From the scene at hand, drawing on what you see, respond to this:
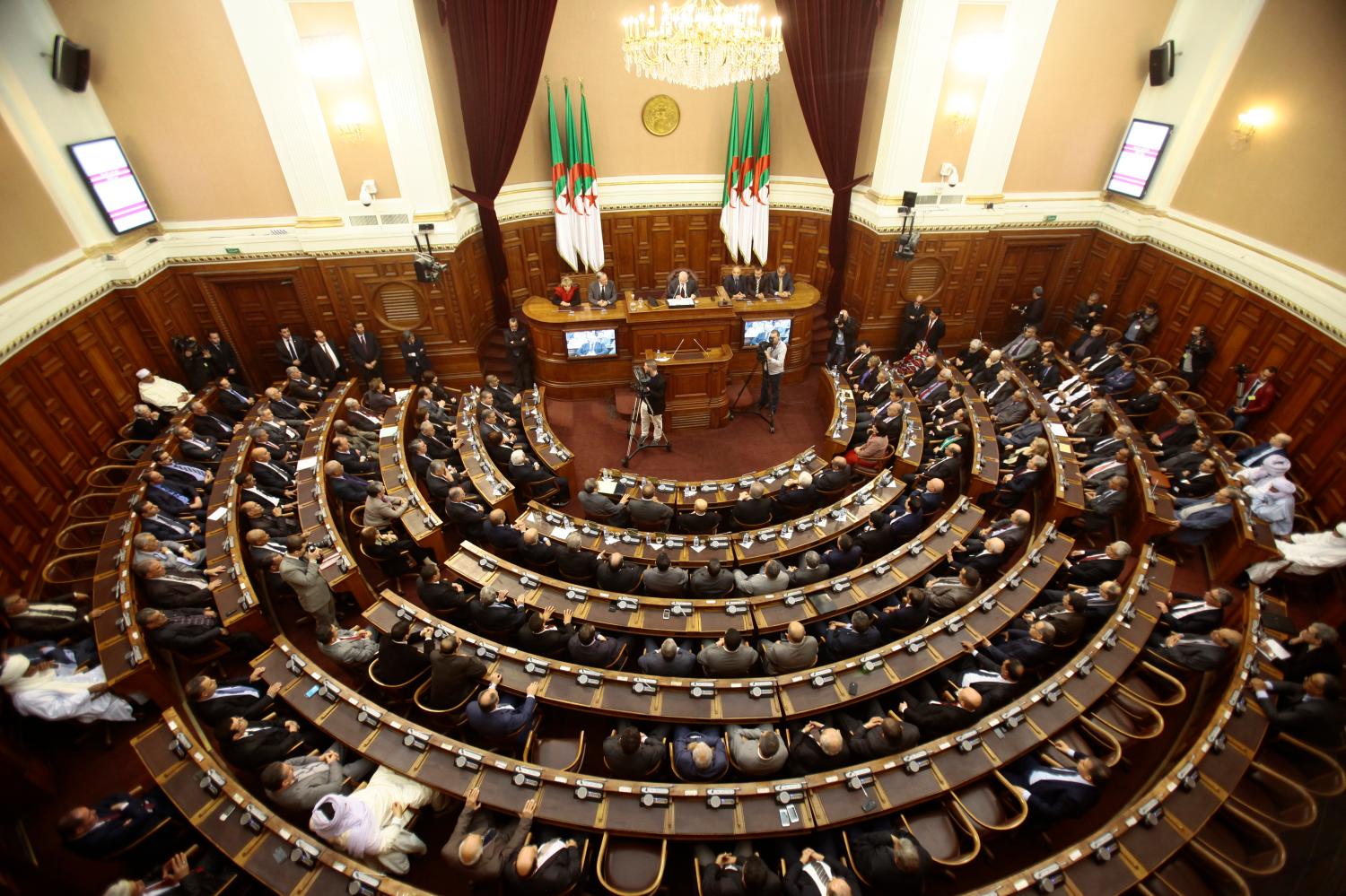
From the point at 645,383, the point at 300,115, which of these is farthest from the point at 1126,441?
the point at 300,115

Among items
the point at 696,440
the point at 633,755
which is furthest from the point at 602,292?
the point at 633,755

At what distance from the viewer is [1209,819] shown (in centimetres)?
469

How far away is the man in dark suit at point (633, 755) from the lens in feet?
16.4

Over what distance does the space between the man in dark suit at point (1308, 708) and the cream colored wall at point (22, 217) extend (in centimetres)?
1491

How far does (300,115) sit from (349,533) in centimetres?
705

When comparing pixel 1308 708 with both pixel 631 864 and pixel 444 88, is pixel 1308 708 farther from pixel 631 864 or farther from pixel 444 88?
pixel 444 88

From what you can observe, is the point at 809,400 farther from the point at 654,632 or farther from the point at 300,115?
the point at 300,115

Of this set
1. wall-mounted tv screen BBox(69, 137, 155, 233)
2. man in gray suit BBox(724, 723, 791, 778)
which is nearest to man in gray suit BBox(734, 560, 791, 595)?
man in gray suit BBox(724, 723, 791, 778)

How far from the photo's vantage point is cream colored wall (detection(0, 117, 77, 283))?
769cm

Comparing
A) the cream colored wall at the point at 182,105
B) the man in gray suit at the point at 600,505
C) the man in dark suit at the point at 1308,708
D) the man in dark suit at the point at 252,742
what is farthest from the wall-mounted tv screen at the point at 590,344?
the man in dark suit at the point at 1308,708

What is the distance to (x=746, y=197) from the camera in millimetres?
12914

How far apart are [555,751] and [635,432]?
6.19 metres

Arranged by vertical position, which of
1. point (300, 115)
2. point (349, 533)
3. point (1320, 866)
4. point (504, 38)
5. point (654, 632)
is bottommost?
point (349, 533)

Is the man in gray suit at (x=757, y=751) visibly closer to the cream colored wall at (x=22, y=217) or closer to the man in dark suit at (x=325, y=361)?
the man in dark suit at (x=325, y=361)
